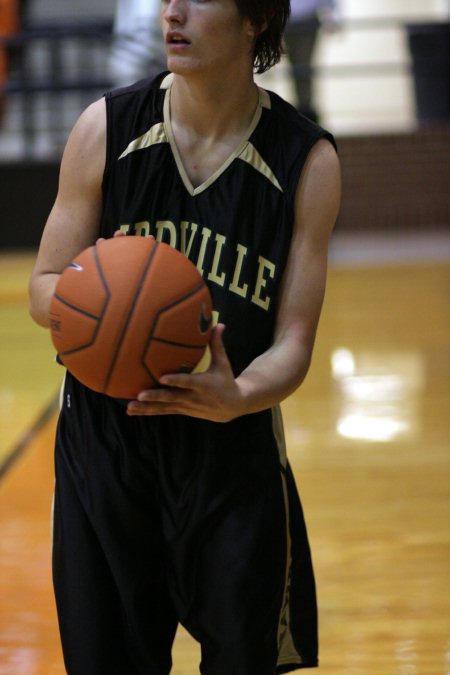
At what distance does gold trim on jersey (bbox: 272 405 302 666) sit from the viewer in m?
1.93

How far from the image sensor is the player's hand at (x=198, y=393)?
1.58 metres

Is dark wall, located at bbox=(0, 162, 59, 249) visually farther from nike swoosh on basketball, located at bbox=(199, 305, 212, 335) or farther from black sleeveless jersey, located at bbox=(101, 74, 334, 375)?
nike swoosh on basketball, located at bbox=(199, 305, 212, 335)

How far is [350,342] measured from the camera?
6.07 metres

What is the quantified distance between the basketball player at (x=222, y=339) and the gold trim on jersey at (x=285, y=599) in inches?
2.1

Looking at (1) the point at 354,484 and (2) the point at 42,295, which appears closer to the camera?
(2) the point at 42,295

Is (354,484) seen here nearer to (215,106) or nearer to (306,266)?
(306,266)

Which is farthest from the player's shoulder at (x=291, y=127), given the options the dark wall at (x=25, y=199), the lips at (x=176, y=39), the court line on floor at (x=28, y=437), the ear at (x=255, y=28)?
the dark wall at (x=25, y=199)

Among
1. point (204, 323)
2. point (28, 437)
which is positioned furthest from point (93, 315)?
point (28, 437)

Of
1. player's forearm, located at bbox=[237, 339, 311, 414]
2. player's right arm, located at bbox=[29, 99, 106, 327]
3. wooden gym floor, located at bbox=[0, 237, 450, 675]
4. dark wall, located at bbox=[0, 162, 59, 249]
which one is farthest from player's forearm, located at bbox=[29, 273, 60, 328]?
dark wall, located at bbox=[0, 162, 59, 249]

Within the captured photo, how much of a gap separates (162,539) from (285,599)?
10.1 inches

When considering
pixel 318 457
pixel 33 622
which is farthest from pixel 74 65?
pixel 33 622

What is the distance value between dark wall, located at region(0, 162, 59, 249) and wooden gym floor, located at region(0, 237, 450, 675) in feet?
9.58

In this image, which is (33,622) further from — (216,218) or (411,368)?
(411,368)

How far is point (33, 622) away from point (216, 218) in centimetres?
151
